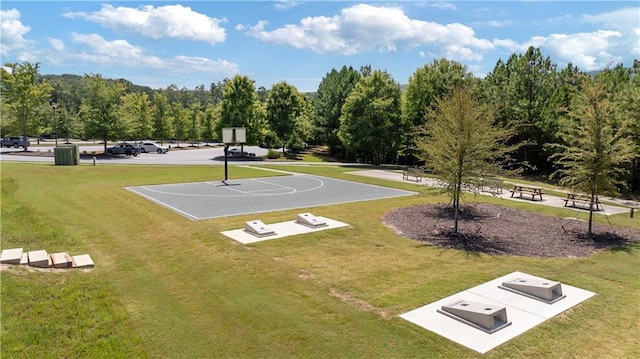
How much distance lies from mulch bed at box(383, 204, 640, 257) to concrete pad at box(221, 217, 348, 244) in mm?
2668

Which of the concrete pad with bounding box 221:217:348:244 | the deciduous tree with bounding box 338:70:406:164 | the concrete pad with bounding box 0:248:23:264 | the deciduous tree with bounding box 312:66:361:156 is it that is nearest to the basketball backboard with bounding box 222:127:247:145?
the concrete pad with bounding box 221:217:348:244

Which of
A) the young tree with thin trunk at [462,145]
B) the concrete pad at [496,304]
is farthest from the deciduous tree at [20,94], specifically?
the concrete pad at [496,304]

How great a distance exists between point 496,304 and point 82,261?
36.1ft

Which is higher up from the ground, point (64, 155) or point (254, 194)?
point (64, 155)

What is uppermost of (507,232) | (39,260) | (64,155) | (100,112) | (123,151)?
(100,112)

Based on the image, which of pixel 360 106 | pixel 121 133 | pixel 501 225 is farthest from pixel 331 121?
pixel 501 225

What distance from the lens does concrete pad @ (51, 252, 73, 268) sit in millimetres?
11102

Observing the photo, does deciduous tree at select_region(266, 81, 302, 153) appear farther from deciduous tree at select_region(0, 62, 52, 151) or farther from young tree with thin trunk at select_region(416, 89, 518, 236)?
young tree with thin trunk at select_region(416, 89, 518, 236)

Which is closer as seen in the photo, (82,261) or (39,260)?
(39,260)

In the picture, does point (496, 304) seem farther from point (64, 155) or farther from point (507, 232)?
point (64, 155)

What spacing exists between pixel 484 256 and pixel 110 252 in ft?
39.3

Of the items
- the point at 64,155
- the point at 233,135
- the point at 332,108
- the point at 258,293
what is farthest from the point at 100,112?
the point at 258,293

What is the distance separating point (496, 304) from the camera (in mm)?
9586

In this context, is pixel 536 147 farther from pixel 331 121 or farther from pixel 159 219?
pixel 159 219
